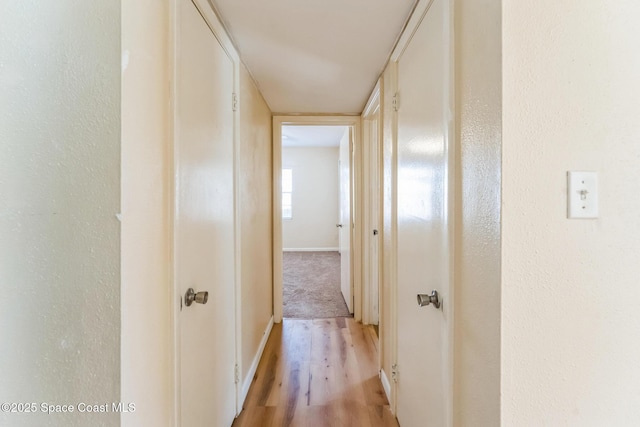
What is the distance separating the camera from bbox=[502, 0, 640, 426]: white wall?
2.18ft

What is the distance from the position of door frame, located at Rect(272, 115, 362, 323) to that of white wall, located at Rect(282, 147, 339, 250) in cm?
371

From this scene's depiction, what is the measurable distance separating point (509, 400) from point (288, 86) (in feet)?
6.94

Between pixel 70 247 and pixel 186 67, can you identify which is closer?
pixel 70 247

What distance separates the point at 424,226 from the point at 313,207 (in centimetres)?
544

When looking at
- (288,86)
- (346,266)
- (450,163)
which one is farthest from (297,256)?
(450,163)

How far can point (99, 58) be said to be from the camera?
2.20ft

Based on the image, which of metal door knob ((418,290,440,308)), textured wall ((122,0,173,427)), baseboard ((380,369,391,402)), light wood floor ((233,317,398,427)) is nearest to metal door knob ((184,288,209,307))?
textured wall ((122,0,173,427))

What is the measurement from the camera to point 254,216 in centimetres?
203

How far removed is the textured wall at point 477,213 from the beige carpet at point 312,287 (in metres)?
2.23

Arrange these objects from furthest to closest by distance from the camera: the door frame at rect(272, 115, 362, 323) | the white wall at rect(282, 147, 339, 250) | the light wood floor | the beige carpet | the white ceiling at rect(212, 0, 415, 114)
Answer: the white wall at rect(282, 147, 339, 250)
the beige carpet
the door frame at rect(272, 115, 362, 323)
the light wood floor
the white ceiling at rect(212, 0, 415, 114)

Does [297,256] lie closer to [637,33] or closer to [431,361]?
[431,361]

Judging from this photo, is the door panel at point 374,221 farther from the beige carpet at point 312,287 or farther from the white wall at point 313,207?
the white wall at point 313,207

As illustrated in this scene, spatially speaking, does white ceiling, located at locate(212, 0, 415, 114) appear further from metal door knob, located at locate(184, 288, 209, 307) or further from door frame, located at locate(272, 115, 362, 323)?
metal door knob, located at locate(184, 288, 209, 307)

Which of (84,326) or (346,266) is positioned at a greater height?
(84,326)
